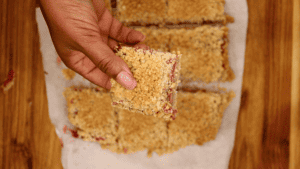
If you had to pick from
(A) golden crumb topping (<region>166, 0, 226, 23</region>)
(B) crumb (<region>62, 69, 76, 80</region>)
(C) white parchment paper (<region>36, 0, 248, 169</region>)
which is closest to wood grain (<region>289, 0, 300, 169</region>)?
(C) white parchment paper (<region>36, 0, 248, 169</region>)

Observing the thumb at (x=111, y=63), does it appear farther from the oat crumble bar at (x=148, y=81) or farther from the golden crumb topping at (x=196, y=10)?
the golden crumb topping at (x=196, y=10)

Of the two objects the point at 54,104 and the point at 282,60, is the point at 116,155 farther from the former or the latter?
the point at 282,60

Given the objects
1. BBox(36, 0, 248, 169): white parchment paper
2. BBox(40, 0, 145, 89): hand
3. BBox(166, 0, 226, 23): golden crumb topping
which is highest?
BBox(166, 0, 226, 23): golden crumb topping

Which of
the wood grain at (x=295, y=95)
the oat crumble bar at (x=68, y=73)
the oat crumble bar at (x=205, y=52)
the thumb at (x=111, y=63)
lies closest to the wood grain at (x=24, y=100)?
the oat crumble bar at (x=68, y=73)

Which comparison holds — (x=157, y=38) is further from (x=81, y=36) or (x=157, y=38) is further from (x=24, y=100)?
(x=24, y=100)

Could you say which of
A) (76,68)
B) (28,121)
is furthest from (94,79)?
(28,121)

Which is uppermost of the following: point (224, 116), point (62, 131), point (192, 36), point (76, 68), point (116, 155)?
point (192, 36)

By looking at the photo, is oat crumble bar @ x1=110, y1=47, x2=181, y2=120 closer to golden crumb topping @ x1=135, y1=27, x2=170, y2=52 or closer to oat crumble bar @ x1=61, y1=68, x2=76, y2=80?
golden crumb topping @ x1=135, y1=27, x2=170, y2=52
